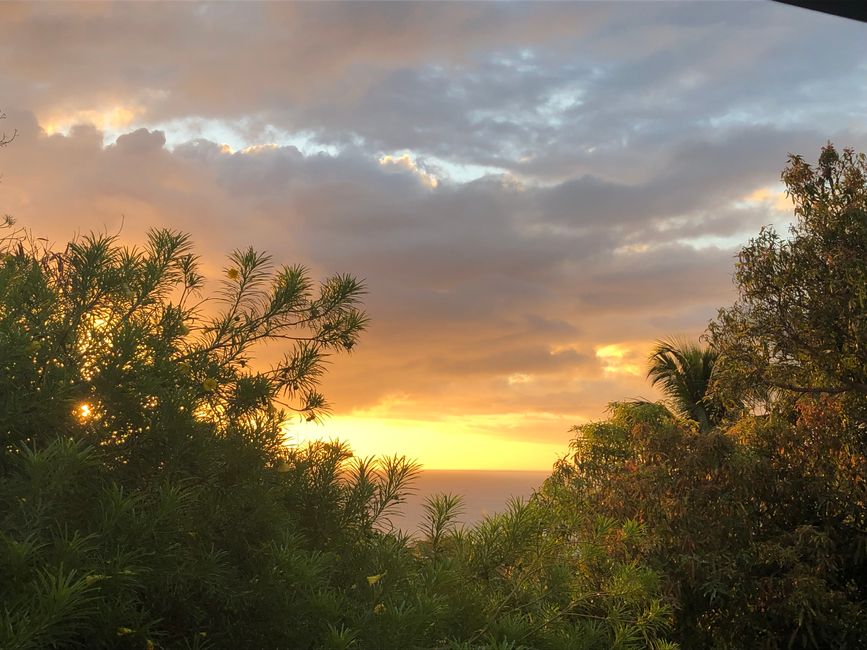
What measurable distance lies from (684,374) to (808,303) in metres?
7.81

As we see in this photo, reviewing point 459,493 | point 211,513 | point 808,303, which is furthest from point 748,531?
point 211,513

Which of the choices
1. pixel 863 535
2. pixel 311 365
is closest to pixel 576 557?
pixel 311 365

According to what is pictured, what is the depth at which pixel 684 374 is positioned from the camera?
1689cm

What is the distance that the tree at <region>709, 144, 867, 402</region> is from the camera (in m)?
8.95

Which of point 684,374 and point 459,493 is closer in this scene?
point 459,493

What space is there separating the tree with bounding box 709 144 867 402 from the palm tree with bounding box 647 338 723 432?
670 cm

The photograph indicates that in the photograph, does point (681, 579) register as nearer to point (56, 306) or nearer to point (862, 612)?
point (862, 612)

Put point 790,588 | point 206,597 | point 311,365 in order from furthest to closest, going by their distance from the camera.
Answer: point 790,588 < point 311,365 < point 206,597

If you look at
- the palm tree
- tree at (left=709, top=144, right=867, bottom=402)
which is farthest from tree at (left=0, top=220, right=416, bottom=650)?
the palm tree

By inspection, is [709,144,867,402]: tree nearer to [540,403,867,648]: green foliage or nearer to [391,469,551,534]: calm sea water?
[540,403,867,648]: green foliage

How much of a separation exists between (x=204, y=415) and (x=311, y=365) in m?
0.55

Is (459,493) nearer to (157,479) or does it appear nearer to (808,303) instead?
(157,479)

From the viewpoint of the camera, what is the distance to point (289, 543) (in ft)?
6.22

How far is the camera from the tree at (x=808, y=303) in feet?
29.4
